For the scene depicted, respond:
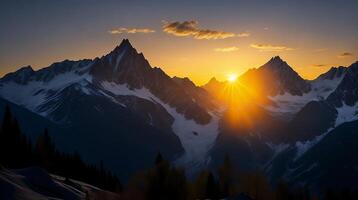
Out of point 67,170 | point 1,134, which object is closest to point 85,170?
point 67,170

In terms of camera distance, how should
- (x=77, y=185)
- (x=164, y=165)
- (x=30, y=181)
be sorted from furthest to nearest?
(x=164, y=165), (x=77, y=185), (x=30, y=181)

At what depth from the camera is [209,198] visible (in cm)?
15662

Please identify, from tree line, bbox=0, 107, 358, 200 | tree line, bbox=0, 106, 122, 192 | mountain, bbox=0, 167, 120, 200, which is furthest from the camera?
tree line, bbox=0, 106, 122, 192

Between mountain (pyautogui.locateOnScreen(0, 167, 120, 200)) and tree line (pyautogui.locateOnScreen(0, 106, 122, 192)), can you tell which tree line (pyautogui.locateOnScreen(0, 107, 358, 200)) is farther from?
mountain (pyautogui.locateOnScreen(0, 167, 120, 200))

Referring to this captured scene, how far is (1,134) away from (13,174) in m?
48.1

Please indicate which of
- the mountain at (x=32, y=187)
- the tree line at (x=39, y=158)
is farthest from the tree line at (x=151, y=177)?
the mountain at (x=32, y=187)

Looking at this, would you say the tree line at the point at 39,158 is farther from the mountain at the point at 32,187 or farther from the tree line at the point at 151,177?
the mountain at the point at 32,187

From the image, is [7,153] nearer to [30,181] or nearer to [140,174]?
[140,174]

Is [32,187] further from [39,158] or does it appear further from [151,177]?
[39,158]

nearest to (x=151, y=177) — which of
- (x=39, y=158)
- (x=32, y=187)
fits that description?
(x=32, y=187)

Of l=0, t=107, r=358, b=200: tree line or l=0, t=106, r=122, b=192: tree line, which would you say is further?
l=0, t=106, r=122, b=192: tree line

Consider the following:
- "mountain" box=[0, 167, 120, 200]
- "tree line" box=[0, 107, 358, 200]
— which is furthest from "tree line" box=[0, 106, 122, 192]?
"mountain" box=[0, 167, 120, 200]

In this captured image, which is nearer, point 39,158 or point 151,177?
point 151,177

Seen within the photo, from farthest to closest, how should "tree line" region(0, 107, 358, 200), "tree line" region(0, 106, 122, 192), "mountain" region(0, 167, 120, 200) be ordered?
"tree line" region(0, 106, 122, 192) < "tree line" region(0, 107, 358, 200) < "mountain" region(0, 167, 120, 200)
